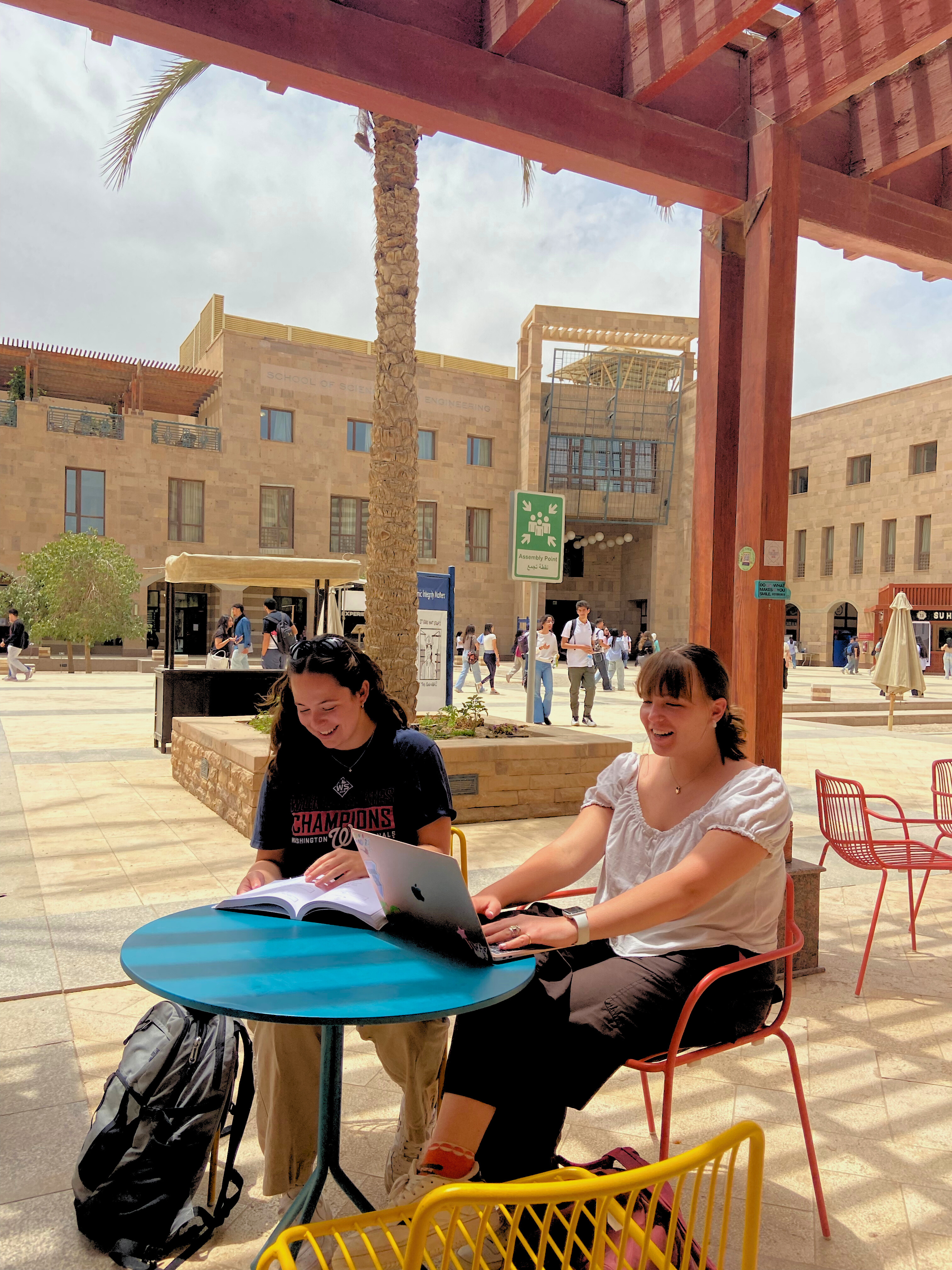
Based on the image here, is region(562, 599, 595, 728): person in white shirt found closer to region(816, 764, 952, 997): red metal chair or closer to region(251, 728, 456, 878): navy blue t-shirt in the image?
region(816, 764, 952, 997): red metal chair

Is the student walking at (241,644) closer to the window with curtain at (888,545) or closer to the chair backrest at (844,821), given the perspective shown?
the chair backrest at (844,821)

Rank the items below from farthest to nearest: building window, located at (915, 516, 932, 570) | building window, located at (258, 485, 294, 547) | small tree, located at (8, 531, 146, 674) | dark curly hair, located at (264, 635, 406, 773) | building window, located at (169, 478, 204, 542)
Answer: building window, located at (915, 516, 932, 570), building window, located at (258, 485, 294, 547), building window, located at (169, 478, 204, 542), small tree, located at (8, 531, 146, 674), dark curly hair, located at (264, 635, 406, 773)

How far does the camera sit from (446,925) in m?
1.69

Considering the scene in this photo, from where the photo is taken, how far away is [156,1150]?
1.95m

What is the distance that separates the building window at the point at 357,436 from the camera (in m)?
33.2

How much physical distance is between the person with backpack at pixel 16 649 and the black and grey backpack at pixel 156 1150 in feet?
64.5

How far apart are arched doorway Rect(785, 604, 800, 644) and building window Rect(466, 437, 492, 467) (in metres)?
15.0

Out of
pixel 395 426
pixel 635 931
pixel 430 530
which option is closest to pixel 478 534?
pixel 430 530

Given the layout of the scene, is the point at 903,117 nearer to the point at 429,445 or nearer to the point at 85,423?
the point at 85,423

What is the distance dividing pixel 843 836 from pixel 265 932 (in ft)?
9.45

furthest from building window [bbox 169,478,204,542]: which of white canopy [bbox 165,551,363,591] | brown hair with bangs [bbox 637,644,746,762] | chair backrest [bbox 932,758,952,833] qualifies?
brown hair with bangs [bbox 637,644,746,762]

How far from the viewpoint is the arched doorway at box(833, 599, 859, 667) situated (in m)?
38.3

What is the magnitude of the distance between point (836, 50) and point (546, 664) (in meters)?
9.29

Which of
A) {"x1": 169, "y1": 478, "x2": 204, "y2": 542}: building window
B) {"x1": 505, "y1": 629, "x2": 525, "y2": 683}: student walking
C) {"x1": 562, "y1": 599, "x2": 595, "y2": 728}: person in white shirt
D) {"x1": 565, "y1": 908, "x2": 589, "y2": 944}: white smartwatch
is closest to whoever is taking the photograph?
{"x1": 565, "y1": 908, "x2": 589, "y2": 944}: white smartwatch
